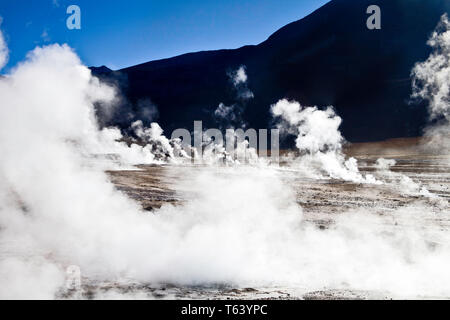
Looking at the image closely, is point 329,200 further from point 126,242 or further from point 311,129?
point 311,129

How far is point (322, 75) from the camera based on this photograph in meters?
53.7

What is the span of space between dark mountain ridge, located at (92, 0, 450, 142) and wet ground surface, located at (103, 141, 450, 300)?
16.2 meters

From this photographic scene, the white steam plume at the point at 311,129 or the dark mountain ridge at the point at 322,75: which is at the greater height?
the dark mountain ridge at the point at 322,75

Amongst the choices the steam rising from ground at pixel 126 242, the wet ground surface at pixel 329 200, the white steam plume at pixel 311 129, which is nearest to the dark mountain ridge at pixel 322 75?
the white steam plume at pixel 311 129

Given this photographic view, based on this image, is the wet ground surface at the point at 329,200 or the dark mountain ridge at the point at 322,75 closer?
the wet ground surface at the point at 329,200

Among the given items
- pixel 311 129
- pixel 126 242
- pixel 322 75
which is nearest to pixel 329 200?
pixel 126 242

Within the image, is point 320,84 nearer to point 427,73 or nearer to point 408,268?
point 427,73

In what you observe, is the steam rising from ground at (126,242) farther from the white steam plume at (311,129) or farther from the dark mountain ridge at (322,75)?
the dark mountain ridge at (322,75)

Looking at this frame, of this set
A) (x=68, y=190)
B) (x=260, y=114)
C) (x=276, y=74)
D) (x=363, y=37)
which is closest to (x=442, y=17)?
(x=363, y=37)

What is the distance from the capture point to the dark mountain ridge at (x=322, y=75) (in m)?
44.0

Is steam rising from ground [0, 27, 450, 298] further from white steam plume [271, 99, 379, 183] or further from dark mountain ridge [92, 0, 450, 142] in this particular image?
dark mountain ridge [92, 0, 450, 142]

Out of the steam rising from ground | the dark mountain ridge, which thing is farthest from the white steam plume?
the steam rising from ground

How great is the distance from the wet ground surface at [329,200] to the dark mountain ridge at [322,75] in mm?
16191

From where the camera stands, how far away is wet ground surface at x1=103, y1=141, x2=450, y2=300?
241 inches
